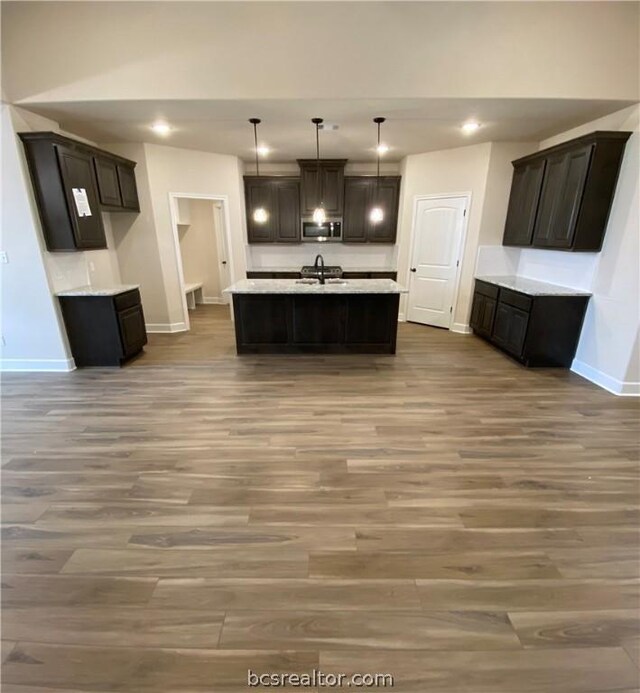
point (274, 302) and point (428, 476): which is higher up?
point (274, 302)

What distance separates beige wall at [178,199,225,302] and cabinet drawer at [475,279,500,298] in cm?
527

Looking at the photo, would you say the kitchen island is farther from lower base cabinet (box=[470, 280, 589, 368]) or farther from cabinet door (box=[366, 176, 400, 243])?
cabinet door (box=[366, 176, 400, 243])

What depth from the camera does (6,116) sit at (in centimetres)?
324

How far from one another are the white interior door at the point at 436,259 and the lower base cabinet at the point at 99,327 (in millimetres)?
4574

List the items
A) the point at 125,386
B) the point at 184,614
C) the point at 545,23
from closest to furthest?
the point at 184,614, the point at 545,23, the point at 125,386

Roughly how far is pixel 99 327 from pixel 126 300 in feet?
1.44

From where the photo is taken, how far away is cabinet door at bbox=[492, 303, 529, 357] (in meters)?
4.01

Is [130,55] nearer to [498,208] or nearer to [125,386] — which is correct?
[125,386]

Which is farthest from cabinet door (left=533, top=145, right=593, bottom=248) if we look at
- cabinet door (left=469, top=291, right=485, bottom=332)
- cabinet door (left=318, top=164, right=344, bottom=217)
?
cabinet door (left=318, top=164, right=344, bottom=217)

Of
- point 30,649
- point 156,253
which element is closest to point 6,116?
point 156,253

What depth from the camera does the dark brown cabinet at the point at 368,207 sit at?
6121 mm

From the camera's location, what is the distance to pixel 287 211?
6.29 m

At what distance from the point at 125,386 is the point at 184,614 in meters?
2.73
